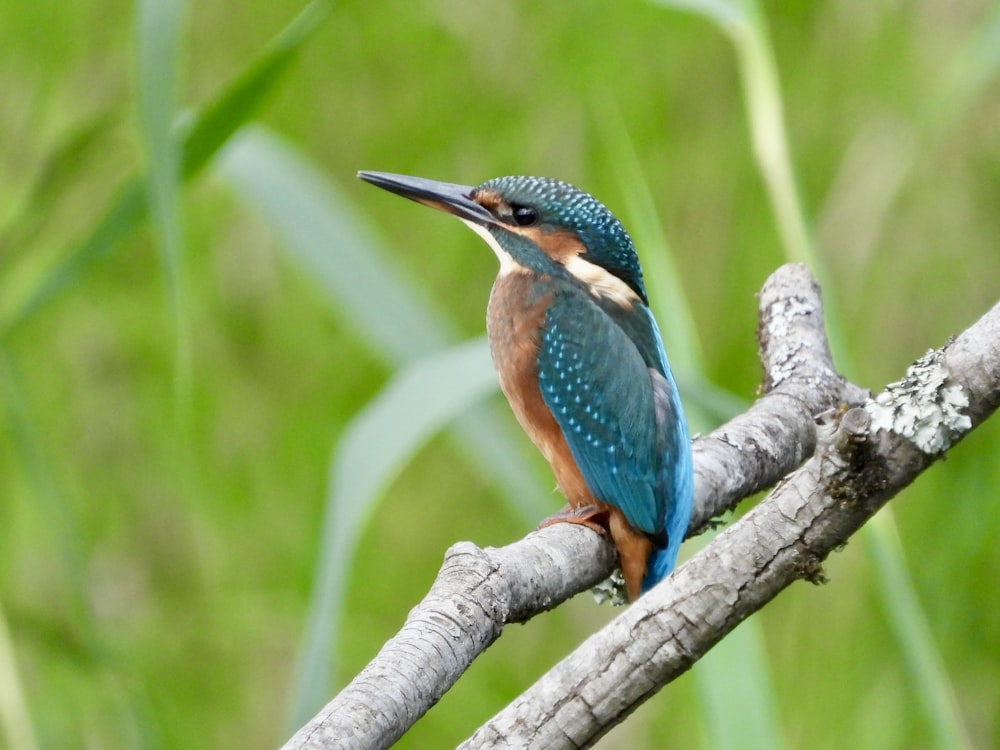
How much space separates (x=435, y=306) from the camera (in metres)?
2.36

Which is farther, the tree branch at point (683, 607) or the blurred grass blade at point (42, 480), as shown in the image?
the blurred grass blade at point (42, 480)

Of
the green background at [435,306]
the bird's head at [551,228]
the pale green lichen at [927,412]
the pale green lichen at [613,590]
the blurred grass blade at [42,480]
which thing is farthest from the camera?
the green background at [435,306]

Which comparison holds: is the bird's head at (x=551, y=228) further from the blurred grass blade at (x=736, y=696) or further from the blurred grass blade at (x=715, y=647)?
the blurred grass blade at (x=736, y=696)

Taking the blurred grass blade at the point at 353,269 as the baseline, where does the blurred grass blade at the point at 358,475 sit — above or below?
below

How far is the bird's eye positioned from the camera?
188 centimetres

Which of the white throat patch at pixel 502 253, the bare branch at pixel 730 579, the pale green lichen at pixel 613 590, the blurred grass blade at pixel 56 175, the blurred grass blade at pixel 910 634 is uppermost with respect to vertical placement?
the blurred grass blade at pixel 56 175

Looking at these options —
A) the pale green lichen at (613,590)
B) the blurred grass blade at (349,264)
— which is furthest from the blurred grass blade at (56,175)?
the pale green lichen at (613,590)

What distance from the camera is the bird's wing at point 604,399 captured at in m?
1.59

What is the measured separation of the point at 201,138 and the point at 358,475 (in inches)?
19.1

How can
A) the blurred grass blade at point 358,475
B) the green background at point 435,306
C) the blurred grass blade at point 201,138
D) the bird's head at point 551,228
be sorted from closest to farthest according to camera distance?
the blurred grass blade at point 358,475 → the blurred grass blade at point 201,138 → the bird's head at point 551,228 → the green background at point 435,306

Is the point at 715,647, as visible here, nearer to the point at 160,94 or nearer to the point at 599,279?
the point at 599,279

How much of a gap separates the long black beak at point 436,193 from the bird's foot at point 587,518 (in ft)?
1.70

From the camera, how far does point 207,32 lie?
2947 millimetres

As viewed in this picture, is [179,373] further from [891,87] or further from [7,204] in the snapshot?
[891,87]
